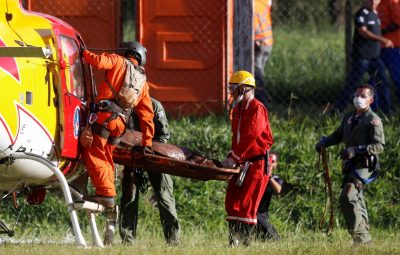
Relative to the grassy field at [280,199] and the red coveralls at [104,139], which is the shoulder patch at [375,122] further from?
the red coveralls at [104,139]

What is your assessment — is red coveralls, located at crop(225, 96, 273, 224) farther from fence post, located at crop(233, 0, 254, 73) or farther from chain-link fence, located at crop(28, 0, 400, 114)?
chain-link fence, located at crop(28, 0, 400, 114)

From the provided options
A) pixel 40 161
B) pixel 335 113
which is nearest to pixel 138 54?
pixel 40 161

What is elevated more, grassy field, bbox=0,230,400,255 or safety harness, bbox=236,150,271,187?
safety harness, bbox=236,150,271,187

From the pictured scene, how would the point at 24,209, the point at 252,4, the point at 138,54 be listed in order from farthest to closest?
the point at 252,4 → the point at 24,209 → the point at 138,54

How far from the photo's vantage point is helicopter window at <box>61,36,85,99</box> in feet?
37.8

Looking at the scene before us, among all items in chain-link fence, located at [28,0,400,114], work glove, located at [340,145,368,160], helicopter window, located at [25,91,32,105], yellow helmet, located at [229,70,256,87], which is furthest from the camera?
chain-link fence, located at [28,0,400,114]

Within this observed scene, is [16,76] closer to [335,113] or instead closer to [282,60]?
[335,113]

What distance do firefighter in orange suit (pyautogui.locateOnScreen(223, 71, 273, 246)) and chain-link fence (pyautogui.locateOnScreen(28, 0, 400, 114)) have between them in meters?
4.12

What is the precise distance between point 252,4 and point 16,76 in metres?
6.71

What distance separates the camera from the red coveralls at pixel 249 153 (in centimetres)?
1262

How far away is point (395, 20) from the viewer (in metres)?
17.5

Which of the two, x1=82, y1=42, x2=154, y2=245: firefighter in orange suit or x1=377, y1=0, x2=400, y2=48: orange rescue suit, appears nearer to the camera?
x1=82, y1=42, x2=154, y2=245: firefighter in orange suit

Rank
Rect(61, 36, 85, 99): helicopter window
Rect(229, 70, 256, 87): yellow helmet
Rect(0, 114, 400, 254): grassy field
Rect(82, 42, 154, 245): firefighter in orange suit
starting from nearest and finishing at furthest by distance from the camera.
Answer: Rect(61, 36, 85, 99): helicopter window
Rect(82, 42, 154, 245): firefighter in orange suit
Rect(229, 70, 256, 87): yellow helmet
Rect(0, 114, 400, 254): grassy field

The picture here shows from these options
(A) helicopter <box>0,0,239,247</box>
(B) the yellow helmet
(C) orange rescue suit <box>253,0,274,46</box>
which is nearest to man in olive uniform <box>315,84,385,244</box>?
(B) the yellow helmet
